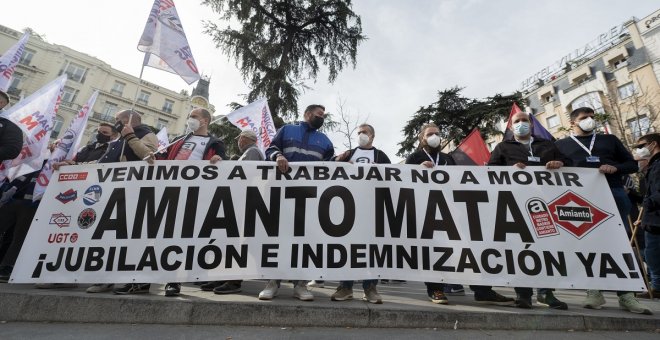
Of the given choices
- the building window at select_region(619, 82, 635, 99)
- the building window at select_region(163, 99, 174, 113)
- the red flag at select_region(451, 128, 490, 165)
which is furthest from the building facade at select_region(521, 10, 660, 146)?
the building window at select_region(163, 99, 174, 113)

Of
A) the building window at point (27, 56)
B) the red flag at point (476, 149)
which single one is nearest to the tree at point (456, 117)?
the red flag at point (476, 149)

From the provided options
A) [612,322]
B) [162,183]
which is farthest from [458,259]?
[162,183]

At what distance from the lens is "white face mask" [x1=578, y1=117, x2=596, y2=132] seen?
141 inches

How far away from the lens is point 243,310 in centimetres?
248

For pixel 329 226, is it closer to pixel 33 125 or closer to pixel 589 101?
pixel 33 125

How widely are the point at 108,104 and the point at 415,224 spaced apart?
162 ft

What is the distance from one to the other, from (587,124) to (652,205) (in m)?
1.13

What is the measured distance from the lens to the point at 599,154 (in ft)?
11.7

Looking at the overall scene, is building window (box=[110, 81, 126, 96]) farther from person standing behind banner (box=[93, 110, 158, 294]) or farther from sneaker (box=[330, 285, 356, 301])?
sneaker (box=[330, 285, 356, 301])

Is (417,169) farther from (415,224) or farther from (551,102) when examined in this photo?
(551,102)

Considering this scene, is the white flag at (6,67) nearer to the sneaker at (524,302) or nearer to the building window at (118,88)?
the sneaker at (524,302)

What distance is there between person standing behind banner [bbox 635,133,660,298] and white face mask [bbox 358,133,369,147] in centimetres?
326

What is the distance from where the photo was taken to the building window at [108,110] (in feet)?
132

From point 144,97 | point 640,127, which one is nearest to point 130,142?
point 640,127
